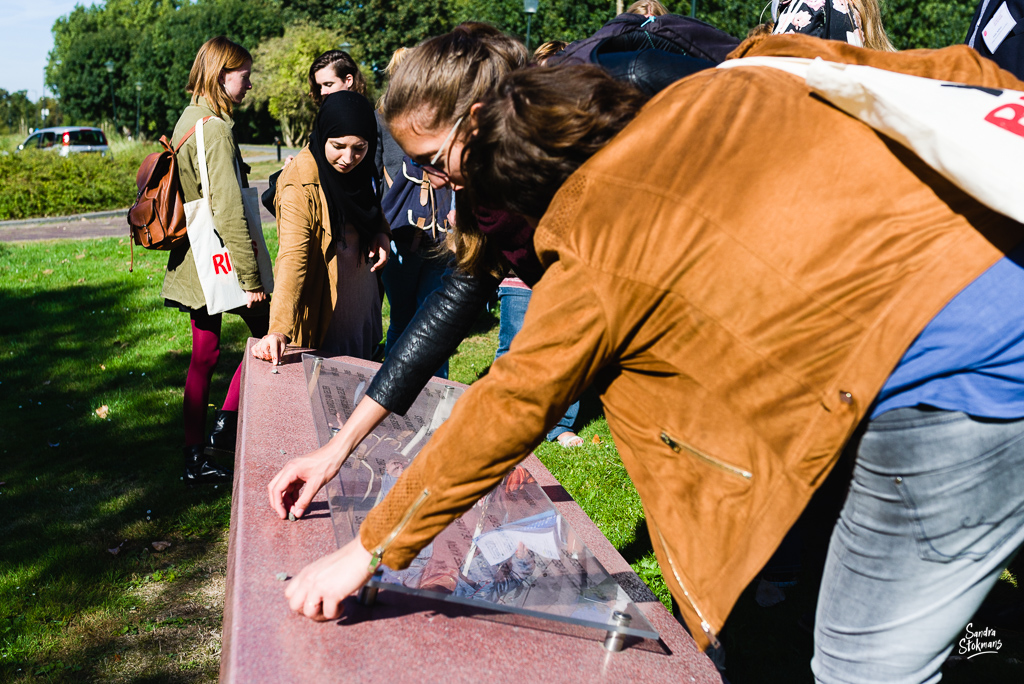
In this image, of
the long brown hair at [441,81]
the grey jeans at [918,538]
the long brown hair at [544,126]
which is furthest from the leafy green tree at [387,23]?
the grey jeans at [918,538]

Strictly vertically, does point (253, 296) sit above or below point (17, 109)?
above

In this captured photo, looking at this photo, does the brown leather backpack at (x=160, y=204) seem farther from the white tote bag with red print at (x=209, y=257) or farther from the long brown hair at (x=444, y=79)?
the long brown hair at (x=444, y=79)

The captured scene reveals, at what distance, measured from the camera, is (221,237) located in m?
3.69

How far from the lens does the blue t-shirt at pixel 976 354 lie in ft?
3.44

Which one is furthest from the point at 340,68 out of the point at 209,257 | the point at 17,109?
the point at 17,109

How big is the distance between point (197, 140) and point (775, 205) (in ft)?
10.6

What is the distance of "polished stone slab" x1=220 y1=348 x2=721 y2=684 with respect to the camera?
1302mm

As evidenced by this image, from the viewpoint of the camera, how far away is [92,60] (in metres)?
52.8

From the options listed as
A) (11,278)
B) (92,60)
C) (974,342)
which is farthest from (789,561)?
(92,60)

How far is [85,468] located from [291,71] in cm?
3024

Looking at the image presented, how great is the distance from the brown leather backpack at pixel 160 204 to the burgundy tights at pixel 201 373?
1.26ft

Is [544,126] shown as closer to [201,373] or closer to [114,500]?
[201,373]

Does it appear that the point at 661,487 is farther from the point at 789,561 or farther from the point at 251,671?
the point at 789,561

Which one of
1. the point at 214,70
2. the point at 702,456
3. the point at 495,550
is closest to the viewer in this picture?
the point at 702,456
